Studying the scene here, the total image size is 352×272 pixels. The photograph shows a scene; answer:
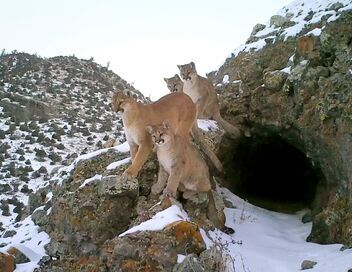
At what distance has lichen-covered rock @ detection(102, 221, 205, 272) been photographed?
7.00 metres

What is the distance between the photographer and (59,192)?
34.3ft

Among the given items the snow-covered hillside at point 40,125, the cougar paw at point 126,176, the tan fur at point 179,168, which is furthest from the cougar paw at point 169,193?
the snow-covered hillside at point 40,125

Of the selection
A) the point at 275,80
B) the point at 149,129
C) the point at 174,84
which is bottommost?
the point at 149,129

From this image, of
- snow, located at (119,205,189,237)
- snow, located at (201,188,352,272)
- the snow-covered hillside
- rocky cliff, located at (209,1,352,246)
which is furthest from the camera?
the snow-covered hillside

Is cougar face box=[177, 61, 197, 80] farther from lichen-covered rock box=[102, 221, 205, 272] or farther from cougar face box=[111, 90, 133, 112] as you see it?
lichen-covered rock box=[102, 221, 205, 272]

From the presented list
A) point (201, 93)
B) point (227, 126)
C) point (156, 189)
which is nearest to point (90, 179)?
point (156, 189)

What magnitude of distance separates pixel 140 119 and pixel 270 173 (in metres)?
8.44

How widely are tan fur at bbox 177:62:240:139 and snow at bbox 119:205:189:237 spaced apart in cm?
485

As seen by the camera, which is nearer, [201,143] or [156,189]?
[156,189]

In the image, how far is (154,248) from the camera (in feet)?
23.3

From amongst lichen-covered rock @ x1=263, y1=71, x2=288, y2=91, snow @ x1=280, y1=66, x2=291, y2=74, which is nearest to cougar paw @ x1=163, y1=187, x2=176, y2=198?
lichen-covered rock @ x1=263, y1=71, x2=288, y2=91

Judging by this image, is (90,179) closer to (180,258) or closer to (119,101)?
(119,101)

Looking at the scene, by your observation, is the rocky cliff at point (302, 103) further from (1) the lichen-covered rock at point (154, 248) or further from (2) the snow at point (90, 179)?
(2) the snow at point (90, 179)

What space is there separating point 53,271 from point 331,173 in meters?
5.95
